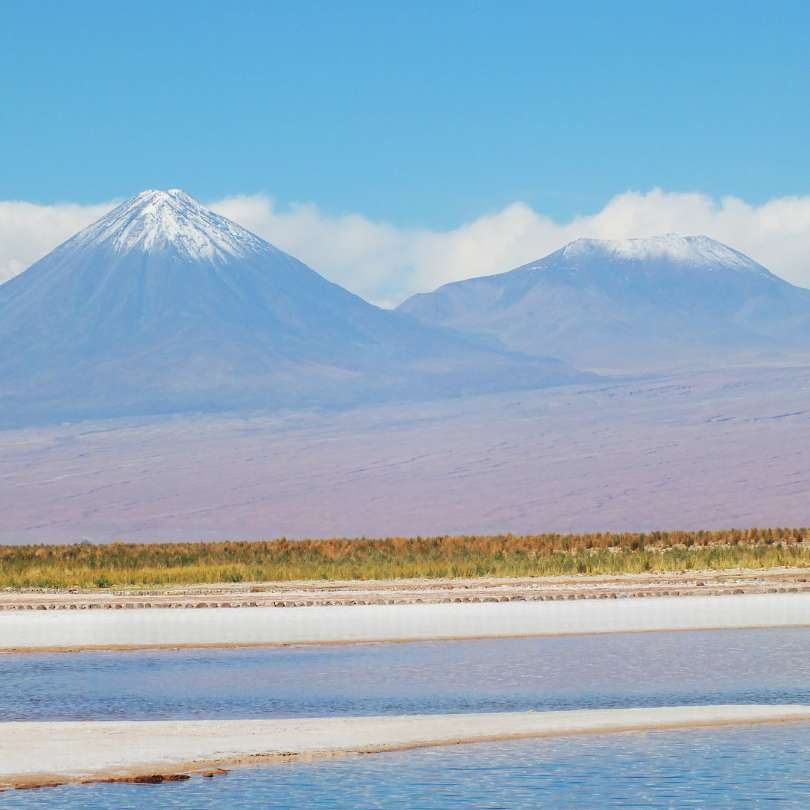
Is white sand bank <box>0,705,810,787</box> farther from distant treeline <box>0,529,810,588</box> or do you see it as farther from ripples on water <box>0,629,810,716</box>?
distant treeline <box>0,529,810,588</box>

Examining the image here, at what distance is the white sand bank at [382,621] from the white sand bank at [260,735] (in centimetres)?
1050

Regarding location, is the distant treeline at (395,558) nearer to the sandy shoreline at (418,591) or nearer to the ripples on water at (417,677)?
the sandy shoreline at (418,591)

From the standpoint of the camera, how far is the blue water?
17.4 metres

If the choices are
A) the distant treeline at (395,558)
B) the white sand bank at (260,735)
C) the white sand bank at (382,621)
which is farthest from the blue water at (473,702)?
the distant treeline at (395,558)

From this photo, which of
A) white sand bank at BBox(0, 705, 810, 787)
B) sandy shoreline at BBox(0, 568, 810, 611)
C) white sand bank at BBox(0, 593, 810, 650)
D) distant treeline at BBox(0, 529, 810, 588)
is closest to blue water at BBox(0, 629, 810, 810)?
white sand bank at BBox(0, 705, 810, 787)

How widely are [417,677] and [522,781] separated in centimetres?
818

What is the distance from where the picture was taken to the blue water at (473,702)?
17.4 metres

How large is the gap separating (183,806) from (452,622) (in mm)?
17552

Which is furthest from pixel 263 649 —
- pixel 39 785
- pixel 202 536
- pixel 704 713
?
pixel 202 536

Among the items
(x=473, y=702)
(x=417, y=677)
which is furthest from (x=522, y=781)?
(x=417, y=677)

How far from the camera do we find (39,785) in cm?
1762

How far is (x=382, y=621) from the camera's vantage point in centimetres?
3456

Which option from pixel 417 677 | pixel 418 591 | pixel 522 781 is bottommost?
pixel 522 781

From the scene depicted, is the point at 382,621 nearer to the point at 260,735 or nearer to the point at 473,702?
the point at 473,702
